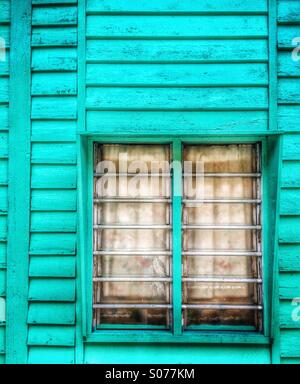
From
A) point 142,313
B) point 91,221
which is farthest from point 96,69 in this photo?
point 142,313

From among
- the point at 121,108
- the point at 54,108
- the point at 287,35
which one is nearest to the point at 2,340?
the point at 54,108

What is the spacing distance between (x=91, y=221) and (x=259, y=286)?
1.41 metres

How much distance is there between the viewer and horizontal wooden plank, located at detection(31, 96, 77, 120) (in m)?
3.27

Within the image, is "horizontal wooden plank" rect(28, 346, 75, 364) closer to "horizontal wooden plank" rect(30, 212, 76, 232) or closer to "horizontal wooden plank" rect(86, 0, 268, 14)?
"horizontal wooden plank" rect(30, 212, 76, 232)

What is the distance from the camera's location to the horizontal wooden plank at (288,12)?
3.25m

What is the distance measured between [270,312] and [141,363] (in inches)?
41.8

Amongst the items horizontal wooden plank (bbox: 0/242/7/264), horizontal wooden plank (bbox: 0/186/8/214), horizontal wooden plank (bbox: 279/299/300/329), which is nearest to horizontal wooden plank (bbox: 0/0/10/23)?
horizontal wooden plank (bbox: 0/186/8/214)

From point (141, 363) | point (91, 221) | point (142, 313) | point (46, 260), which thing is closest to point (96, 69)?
point (91, 221)

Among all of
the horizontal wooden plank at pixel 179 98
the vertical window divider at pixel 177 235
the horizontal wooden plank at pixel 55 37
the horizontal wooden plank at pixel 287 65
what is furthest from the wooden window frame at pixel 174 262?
the horizontal wooden plank at pixel 55 37

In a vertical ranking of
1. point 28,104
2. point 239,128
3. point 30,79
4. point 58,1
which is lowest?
point 239,128

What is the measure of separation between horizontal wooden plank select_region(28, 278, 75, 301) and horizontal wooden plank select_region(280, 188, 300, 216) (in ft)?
5.66

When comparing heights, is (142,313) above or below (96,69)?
below

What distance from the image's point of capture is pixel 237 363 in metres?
3.18

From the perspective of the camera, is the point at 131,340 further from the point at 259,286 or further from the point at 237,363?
the point at 259,286
